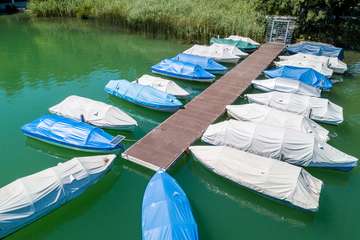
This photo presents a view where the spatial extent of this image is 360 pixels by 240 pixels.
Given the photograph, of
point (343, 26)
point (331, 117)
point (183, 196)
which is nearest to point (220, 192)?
point (183, 196)

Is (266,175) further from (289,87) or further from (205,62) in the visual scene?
(205,62)

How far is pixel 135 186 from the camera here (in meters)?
14.2

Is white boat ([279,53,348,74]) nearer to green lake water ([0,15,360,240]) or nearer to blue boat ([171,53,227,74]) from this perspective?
green lake water ([0,15,360,240])

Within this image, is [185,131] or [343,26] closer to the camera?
[185,131]

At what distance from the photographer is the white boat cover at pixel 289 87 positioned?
854 inches

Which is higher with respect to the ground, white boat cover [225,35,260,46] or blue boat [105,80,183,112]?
white boat cover [225,35,260,46]

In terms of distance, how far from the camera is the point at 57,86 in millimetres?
25062

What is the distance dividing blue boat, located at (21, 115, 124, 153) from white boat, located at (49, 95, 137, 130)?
3.15ft

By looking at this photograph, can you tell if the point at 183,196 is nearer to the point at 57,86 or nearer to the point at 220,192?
the point at 220,192

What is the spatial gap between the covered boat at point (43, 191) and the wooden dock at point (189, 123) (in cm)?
256

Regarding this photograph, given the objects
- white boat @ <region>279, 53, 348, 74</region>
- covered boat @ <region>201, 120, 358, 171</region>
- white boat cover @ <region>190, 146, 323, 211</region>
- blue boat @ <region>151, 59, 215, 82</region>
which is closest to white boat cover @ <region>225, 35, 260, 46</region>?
white boat @ <region>279, 53, 348, 74</region>

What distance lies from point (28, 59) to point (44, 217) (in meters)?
24.1

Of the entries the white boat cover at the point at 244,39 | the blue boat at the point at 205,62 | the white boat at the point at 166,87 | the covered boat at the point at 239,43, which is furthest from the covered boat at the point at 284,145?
the white boat cover at the point at 244,39

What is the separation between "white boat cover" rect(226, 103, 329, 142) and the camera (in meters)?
16.6
